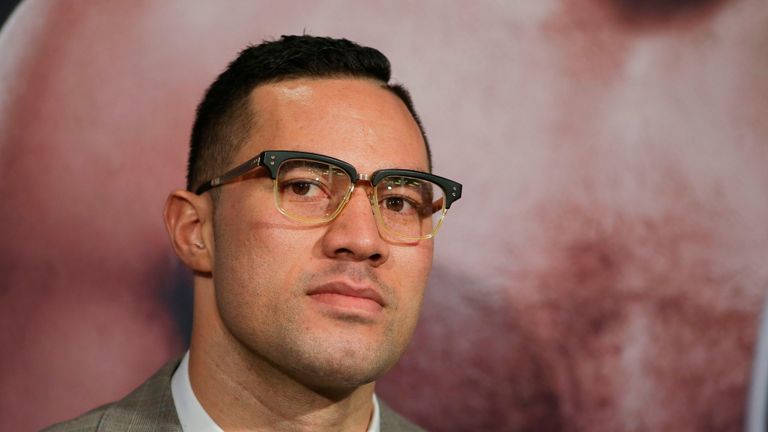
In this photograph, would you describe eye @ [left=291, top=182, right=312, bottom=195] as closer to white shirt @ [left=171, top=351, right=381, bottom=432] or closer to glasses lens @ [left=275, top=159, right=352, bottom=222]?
glasses lens @ [left=275, top=159, right=352, bottom=222]

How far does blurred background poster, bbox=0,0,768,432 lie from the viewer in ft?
5.88

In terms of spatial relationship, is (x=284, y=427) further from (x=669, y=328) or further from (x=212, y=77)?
(x=669, y=328)

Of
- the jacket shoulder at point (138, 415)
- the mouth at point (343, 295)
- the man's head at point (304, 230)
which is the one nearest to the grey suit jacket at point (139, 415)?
the jacket shoulder at point (138, 415)

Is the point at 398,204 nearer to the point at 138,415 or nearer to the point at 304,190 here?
the point at 304,190

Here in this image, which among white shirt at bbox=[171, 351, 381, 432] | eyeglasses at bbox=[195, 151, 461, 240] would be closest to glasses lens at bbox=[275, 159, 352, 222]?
eyeglasses at bbox=[195, 151, 461, 240]

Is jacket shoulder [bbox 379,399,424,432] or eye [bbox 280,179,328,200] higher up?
eye [bbox 280,179,328,200]

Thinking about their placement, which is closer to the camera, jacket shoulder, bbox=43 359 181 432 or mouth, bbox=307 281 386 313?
mouth, bbox=307 281 386 313

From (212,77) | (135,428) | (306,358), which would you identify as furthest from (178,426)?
(212,77)

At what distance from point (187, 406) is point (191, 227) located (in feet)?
1.09

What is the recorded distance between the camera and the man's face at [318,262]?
129 centimetres

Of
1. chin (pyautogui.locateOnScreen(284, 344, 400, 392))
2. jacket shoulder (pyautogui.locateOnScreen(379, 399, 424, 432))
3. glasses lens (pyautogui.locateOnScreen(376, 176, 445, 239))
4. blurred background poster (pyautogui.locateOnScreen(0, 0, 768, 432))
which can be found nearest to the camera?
chin (pyautogui.locateOnScreen(284, 344, 400, 392))

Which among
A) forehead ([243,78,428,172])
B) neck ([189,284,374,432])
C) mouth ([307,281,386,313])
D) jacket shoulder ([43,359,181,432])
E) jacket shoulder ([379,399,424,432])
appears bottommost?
jacket shoulder ([379,399,424,432])

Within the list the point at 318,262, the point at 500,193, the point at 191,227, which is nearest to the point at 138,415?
the point at 191,227

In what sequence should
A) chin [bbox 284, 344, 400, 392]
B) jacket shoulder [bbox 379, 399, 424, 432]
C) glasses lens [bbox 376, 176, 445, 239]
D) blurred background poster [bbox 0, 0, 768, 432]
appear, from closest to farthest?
chin [bbox 284, 344, 400, 392]
glasses lens [bbox 376, 176, 445, 239]
jacket shoulder [bbox 379, 399, 424, 432]
blurred background poster [bbox 0, 0, 768, 432]
